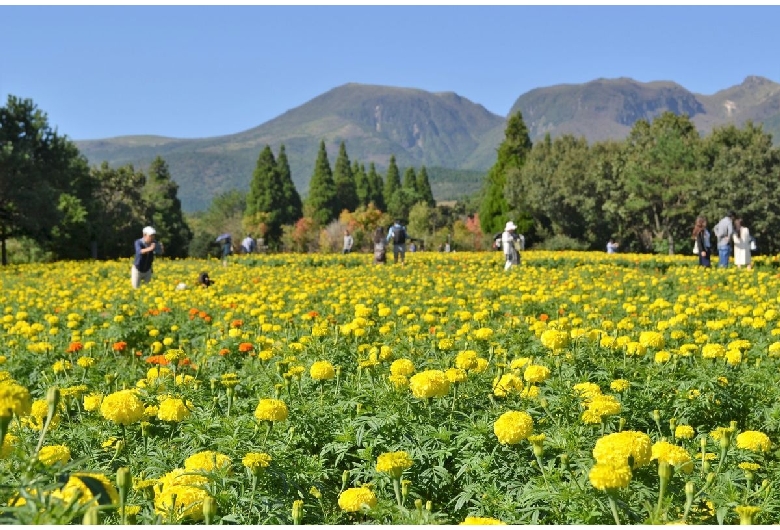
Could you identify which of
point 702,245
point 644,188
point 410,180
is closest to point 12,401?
point 702,245

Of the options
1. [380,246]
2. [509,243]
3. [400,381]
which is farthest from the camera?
[380,246]

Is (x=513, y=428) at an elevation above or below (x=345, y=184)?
below

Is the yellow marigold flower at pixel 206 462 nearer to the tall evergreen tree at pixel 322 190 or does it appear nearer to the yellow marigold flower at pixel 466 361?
the yellow marigold flower at pixel 466 361

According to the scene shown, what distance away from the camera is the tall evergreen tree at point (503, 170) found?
45.1 metres

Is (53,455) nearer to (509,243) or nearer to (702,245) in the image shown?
(509,243)

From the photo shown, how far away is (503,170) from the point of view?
4691cm

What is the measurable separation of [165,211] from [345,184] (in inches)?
1361

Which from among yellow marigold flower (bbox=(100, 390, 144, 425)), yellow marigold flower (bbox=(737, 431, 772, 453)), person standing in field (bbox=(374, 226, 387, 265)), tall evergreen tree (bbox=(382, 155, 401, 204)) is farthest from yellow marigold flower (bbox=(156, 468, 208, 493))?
tall evergreen tree (bbox=(382, 155, 401, 204))

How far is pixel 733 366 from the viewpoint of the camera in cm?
484

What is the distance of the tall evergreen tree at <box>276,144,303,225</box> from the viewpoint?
67375 millimetres

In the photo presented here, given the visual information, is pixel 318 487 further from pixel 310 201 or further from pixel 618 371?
pixel 310 201

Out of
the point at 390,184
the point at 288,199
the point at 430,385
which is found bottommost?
the point at 430,385

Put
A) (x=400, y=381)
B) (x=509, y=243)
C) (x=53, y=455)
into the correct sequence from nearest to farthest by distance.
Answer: (x=53, y=455)
(x=400, y=381)
(x=509, y=243)

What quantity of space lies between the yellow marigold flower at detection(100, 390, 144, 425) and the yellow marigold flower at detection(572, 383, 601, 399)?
2217mm
